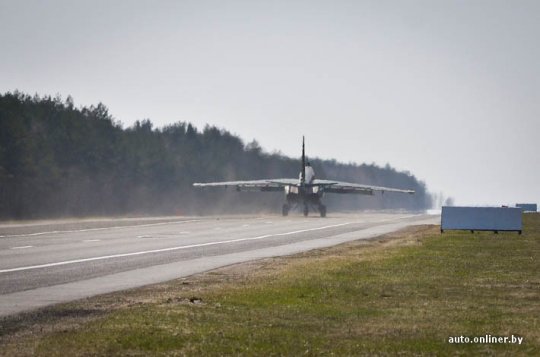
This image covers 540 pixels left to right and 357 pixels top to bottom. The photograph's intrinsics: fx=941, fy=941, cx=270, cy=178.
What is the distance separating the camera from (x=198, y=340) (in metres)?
11.4

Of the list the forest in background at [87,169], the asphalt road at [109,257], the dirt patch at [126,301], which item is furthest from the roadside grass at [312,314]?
the forest in background at [87,169]

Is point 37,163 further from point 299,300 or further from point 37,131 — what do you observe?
point 299,300

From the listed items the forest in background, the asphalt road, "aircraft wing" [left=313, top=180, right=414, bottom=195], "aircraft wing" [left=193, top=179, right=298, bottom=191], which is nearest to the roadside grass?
the asphalt road

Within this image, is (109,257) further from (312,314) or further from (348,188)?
(348,188)

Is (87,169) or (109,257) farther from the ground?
(87,169)

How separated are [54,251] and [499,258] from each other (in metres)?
13.9

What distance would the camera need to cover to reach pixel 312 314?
14.0 metres

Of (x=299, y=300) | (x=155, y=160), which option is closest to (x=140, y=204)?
(x=155, y=160)

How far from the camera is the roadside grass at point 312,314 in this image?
1097 cm

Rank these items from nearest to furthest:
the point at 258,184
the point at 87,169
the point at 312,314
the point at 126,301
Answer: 1. the point at 312,314
2. the point at 126,301
3. the point at 258,184
4. the point at 87,169

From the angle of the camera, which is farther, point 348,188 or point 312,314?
point 348,188

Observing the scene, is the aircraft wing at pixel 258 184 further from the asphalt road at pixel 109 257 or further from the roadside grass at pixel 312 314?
the roadside grass at pixel 312 314

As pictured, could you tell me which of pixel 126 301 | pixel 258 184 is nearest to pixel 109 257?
pixel 126 301

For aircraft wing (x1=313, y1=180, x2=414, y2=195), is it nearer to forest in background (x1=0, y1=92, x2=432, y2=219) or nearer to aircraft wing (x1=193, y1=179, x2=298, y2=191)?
aircraft wing (x1=193, y1=179, x2=298, y2=191)
